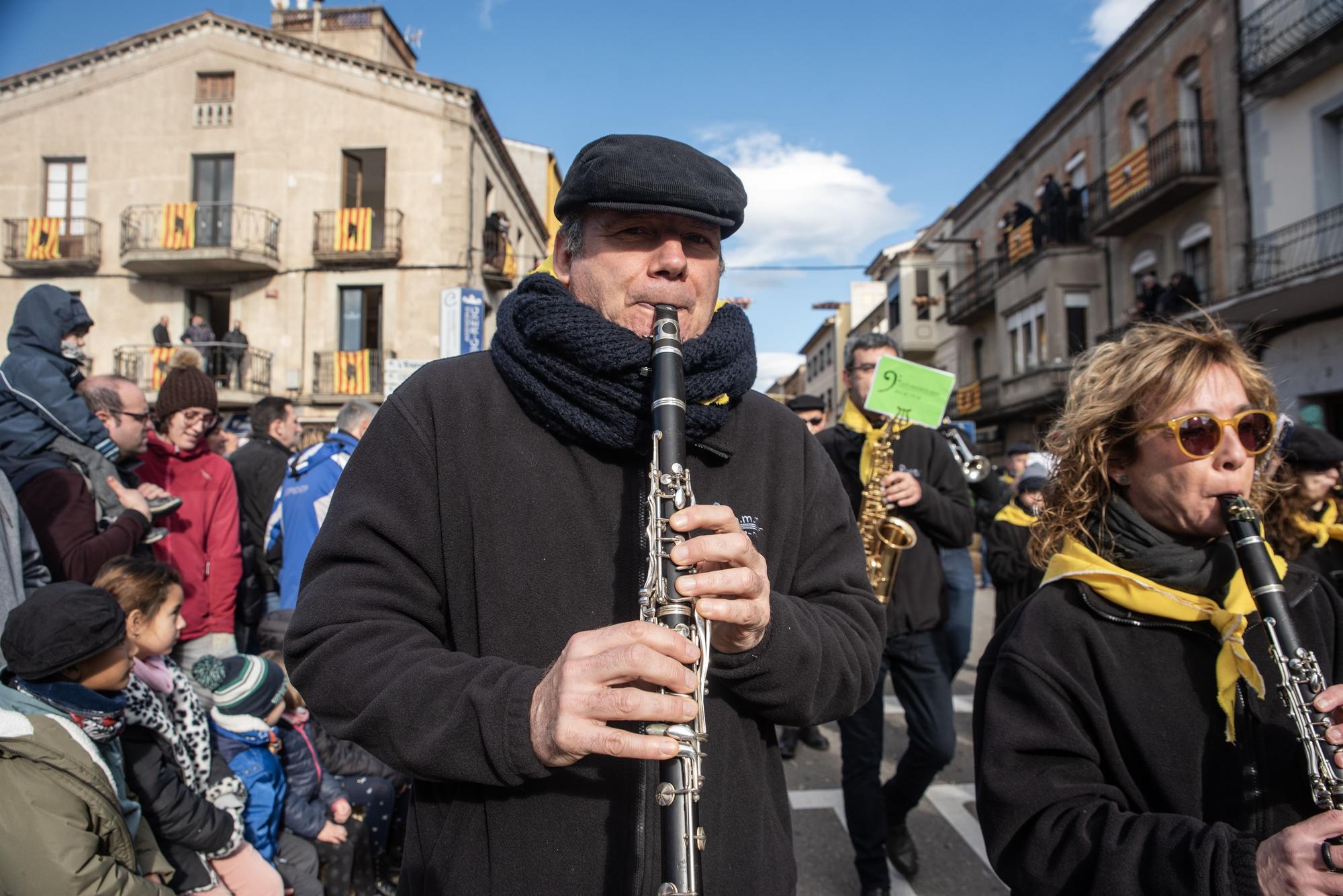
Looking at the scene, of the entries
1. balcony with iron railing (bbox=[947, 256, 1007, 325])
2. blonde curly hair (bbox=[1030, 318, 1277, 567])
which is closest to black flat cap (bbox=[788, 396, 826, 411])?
blonde curly hair (bbox=[1030, 318, 1277, 567])

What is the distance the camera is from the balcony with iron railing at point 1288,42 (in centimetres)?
1273

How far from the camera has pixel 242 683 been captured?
3400 millimetres

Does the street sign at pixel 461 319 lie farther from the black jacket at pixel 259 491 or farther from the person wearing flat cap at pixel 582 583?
the person wearing flat cap at pixel 582 583

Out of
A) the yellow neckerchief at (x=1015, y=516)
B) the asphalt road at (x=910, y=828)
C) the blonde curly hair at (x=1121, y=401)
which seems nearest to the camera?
the blonde curly hair at (x=1121, y=401)

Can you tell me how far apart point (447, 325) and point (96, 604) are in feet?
20.2

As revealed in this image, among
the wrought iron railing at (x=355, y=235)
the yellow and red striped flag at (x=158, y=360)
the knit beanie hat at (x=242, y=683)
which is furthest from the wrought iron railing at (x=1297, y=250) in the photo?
the yellow and red striped flag at (x=158, y=360)

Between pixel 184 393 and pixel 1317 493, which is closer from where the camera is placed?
pixel 1317 493

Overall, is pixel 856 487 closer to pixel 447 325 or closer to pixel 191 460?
pixel 191 460

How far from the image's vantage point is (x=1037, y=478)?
566 centimetres

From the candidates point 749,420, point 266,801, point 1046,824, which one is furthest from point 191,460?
point 1046,824

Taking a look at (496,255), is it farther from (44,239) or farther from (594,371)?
(594,371)

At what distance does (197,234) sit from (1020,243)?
22.0 meters

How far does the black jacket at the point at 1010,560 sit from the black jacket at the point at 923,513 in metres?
1.00

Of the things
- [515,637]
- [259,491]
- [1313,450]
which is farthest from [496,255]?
[515,637]
